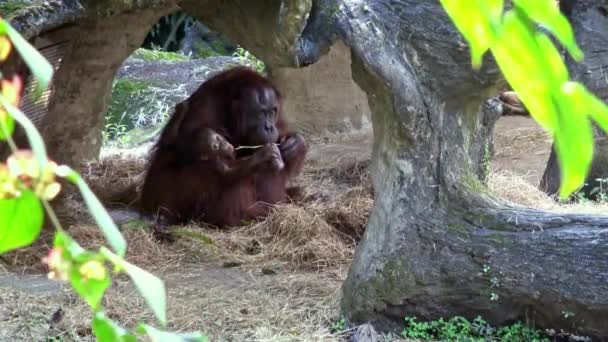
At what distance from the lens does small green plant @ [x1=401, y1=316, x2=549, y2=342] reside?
121 inches

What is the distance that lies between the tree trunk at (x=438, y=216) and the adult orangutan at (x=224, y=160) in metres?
1.69

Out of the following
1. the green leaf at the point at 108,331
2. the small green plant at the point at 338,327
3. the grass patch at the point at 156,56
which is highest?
the green leaf at the point at 108,331

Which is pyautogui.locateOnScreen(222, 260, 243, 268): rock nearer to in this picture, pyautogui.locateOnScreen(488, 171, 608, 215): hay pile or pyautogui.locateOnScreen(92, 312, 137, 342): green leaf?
pyautogui.locateOnScreen(488, 171, 608, 215): hay pile

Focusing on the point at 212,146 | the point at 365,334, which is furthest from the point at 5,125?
the point at 212,146

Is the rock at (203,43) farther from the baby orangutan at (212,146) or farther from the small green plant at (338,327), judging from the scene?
the small green plant at (338,327)

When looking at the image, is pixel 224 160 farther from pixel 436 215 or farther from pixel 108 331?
pixel 108 331

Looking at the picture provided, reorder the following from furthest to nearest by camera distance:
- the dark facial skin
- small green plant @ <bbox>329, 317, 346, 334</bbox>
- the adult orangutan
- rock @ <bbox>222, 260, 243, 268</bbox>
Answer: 1. the dark facial skin
2. the adult orangutan
3. rock @ <bbox>222, 260, 243, 268</bbox>
4. small green plant @ <bbox>329, 317, 346, 334</bbox>

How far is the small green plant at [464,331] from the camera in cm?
307

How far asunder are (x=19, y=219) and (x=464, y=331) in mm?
2727

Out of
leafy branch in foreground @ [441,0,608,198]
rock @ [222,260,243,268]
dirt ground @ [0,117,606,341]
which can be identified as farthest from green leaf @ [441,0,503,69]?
rock @ [222,260,243,268]

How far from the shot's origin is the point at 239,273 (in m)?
4.11

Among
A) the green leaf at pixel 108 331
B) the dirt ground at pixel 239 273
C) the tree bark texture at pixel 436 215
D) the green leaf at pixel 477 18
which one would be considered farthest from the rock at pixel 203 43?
the green leaf at pixel 477 18

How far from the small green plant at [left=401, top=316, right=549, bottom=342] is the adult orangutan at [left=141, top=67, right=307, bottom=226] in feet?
5.99

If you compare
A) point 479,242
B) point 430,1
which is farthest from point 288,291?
point 430,1
